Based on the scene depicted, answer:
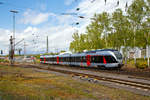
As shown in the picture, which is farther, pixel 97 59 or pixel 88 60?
pixel 88 60

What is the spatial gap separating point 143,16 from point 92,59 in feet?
43.2

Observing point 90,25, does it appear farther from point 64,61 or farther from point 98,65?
point 98,65

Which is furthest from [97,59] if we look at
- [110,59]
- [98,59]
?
[110,59]

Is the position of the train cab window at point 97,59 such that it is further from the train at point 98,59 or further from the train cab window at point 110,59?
the train cab window at point 110,59

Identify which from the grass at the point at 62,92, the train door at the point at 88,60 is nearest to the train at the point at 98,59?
the train door at the point at 88,60

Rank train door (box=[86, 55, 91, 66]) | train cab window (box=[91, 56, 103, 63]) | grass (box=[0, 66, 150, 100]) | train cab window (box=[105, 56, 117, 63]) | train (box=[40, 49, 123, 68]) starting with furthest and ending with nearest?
train door (box=[86, 55, 91, 66])
train cab window (box=[91, 56, 103, 63])
train (box=[40, 49, 123, 68])
train cab window (box=[105, 56, 117, 63])
grass (box=[0, 66, 150, 100])

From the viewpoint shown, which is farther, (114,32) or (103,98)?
(114,32)

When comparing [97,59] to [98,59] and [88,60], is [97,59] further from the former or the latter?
→ [88,60]

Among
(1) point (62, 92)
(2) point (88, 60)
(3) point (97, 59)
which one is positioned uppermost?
(3) point (97, 59)

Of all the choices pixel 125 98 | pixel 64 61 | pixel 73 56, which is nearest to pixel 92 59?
pixel 73 56

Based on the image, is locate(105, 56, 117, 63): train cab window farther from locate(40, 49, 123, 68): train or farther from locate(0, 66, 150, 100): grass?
locate(0, 66, 150, 100): grass

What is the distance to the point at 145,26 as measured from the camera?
104 feet

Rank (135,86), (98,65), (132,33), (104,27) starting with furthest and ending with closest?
1. (104,27)
2. (132,33)
3. (98,65)
4. (135,86)

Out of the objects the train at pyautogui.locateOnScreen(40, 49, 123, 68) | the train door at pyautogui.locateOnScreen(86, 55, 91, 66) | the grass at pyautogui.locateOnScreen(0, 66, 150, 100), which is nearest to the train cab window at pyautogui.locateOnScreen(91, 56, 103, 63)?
the train at pyautogui.locateOnScreen(40, 49, 123, 68)
